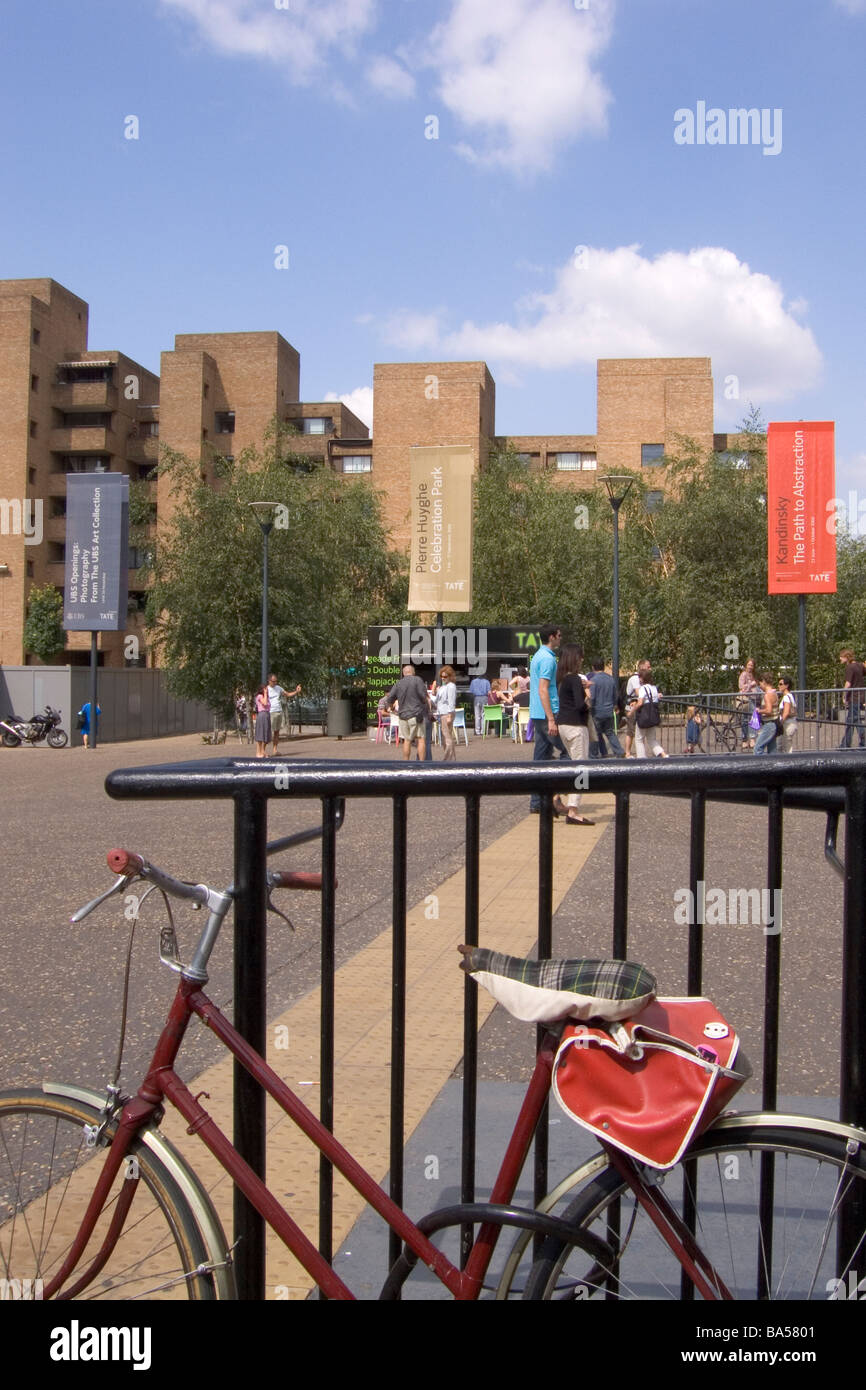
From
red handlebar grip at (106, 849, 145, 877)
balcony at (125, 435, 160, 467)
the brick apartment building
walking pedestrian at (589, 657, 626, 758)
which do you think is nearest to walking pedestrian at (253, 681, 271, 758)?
walking pedestrian at (589, 657, 626, 758)

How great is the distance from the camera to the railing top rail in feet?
7.50

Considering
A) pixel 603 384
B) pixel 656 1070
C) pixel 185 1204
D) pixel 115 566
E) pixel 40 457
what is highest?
pixel 603 384

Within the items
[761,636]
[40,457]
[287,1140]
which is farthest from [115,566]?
[40,457]

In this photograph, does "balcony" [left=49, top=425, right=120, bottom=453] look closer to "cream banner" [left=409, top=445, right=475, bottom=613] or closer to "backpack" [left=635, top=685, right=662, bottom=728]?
"cream banner" [left=409, top=445, right=475, bottom=613]

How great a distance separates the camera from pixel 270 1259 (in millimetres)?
3111

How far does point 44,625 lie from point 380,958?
199ft

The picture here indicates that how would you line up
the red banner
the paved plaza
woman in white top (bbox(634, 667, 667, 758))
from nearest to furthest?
the paved plaza < woman in white top (bbox(634, 667, 667, 758)) < the red banner

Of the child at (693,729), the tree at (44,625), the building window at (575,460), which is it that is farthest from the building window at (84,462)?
the child at (693,729)

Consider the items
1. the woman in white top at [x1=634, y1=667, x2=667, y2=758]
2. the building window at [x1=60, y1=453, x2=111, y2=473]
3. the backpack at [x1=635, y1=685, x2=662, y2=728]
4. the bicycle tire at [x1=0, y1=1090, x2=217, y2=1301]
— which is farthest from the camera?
the building window at [x1=60, y1=453, x2=111, y2=473]
